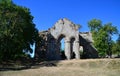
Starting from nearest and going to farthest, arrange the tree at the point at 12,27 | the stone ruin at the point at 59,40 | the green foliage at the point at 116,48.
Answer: the tree at the point at 12,27 → the stone ruin at the point at 59,40 → the green foliage at the point at 116,48

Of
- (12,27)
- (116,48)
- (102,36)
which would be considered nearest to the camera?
(12,27)

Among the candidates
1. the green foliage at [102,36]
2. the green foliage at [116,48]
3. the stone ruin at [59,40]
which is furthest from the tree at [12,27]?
the green foliage at [116,48]

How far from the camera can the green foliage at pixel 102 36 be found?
55.3m

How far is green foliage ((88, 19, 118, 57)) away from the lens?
55.3 meters

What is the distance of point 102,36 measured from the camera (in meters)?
55.1

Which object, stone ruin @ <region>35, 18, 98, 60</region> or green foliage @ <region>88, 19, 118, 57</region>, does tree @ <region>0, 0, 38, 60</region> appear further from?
green foliage @ <region>88, 19, 118, 57</region>

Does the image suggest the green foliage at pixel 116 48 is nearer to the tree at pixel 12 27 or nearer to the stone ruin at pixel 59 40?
the stone ruin at pixel 59 40

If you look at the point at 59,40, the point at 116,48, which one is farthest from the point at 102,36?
the point at 59,40

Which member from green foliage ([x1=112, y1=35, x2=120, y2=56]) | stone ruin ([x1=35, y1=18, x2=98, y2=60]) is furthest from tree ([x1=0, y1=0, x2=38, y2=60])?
green foliage ([x1=112, y1=35, x2=120, y2=56])

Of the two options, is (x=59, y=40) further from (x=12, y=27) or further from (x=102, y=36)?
(x=12, y=27)

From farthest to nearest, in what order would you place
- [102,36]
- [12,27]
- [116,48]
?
1. [116,48]
2. [102,36]
3. [12,27]

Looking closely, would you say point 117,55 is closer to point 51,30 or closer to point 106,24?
point 106,24

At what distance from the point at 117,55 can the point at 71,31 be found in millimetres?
13695

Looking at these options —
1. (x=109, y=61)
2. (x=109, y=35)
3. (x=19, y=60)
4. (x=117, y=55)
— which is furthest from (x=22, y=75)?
(x=117, y=55)
